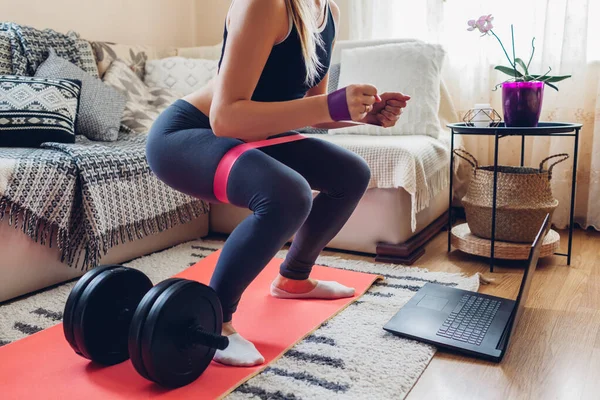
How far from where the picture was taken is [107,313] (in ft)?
3.62

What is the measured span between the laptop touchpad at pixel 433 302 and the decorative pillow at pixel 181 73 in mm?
1598

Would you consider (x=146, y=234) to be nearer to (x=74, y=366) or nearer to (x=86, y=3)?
(x=74, y=366)

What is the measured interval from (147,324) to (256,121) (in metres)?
0.44

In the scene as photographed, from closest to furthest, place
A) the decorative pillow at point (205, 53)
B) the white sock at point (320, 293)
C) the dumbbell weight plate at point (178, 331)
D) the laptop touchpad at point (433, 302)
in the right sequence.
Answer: the dumbbell weight plate at point (178, 331)
the laptop touchpad at point (433, 302)
the white sock at point (320, 293)
the decorative pillow at point (205, 53)

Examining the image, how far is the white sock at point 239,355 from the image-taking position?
1.13m

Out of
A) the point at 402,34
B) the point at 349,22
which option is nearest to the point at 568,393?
the point at 402,34

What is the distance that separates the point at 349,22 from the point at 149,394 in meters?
2.27

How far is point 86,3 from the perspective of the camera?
8.74ft

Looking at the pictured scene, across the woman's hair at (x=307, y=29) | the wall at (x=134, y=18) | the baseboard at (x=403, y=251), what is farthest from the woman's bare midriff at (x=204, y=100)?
the wall at (x=134, y=18)

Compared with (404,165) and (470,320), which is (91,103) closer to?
(404,165)

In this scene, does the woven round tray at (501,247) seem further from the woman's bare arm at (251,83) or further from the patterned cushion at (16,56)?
the patterned cushion at (16,56)

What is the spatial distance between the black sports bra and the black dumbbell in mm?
474

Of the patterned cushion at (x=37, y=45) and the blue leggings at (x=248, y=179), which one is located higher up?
the patterned cushion at (x=37, y=45)

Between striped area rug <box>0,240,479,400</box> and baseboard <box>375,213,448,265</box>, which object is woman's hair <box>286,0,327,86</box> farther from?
baseboard <box>375,213,448,265</box>
